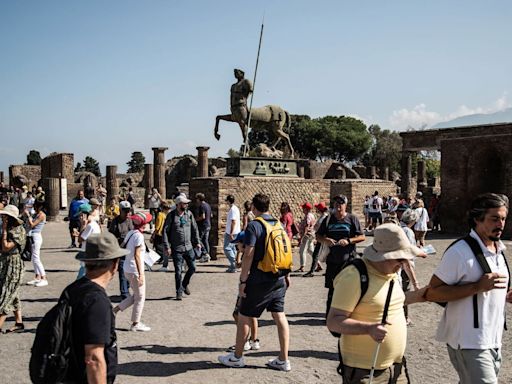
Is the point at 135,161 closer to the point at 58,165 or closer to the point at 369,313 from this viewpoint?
the point at 58,165

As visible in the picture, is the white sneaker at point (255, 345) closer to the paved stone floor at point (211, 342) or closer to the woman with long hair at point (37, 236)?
the paved stone floor at point (211, 342)

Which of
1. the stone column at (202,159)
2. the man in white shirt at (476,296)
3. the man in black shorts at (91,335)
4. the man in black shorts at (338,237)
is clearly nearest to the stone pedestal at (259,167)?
the man in black shorts at (338,237)

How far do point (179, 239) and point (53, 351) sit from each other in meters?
5.93

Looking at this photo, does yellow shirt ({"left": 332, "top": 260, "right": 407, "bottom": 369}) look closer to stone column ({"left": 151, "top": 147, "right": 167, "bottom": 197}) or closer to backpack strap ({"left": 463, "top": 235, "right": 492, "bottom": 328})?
backpack strap ({"left": 463, "top": 235, "right": 492, "bottom": 328})

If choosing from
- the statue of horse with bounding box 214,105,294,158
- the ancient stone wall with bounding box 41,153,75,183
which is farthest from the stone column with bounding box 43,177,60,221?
the ancient stone wall with bounding box 41,153,75,183

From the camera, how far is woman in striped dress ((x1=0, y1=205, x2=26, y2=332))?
621 cm

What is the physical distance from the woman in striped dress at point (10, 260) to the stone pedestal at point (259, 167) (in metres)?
8.04

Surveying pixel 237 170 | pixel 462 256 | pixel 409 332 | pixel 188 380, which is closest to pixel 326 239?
pixel 409 332

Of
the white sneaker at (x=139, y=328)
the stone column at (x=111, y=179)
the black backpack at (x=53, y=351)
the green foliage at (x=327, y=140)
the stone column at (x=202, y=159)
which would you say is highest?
→ the green foliage at (x=327, y=140)

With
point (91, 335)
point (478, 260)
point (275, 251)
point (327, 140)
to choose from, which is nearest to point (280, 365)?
point (275, 251)

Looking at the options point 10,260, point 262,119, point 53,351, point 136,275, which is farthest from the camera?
point 262,119

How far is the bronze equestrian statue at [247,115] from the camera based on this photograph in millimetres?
14320

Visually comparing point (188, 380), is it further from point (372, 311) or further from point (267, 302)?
point (372, 311)

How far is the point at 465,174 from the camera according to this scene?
2166 cm
